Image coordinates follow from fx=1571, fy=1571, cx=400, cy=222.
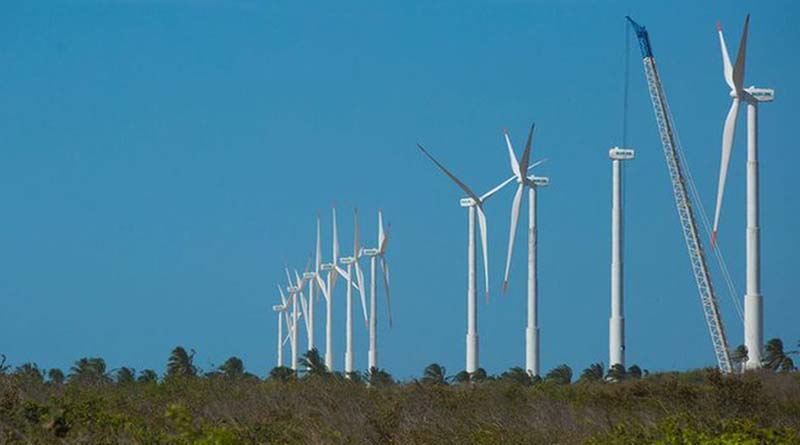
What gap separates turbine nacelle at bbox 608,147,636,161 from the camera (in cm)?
9100

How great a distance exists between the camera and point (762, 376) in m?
59.1

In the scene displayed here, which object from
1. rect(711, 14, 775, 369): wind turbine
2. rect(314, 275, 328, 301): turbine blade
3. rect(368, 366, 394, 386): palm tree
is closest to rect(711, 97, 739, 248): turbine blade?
rect(711, 14, 775, 369): wind turbine

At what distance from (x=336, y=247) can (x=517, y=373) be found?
21.2m

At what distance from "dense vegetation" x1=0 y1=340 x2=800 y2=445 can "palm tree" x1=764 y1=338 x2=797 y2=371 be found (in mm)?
19408

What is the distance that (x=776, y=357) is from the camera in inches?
3113

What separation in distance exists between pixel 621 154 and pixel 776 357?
1731 cm

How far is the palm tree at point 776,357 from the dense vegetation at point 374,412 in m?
19.4

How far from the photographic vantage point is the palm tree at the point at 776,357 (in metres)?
77.2

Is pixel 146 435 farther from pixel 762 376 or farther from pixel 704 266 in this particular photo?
pixel 704 266

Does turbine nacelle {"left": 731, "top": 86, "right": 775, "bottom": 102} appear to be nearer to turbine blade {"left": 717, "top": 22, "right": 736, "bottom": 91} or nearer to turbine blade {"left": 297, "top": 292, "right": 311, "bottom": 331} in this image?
turbine blade {"left": 717, "top": 22, "right": 736, "bottom": 91}

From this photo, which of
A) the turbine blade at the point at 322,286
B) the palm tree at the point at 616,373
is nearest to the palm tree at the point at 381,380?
the palm tree at the point at 616,373

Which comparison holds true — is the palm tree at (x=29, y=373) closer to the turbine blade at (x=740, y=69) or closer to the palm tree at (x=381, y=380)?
the palm tree at (x=381, y=380)

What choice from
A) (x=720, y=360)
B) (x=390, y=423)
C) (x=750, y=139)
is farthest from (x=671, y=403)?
(x=720, y=360)

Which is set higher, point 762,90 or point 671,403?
point 762,90
